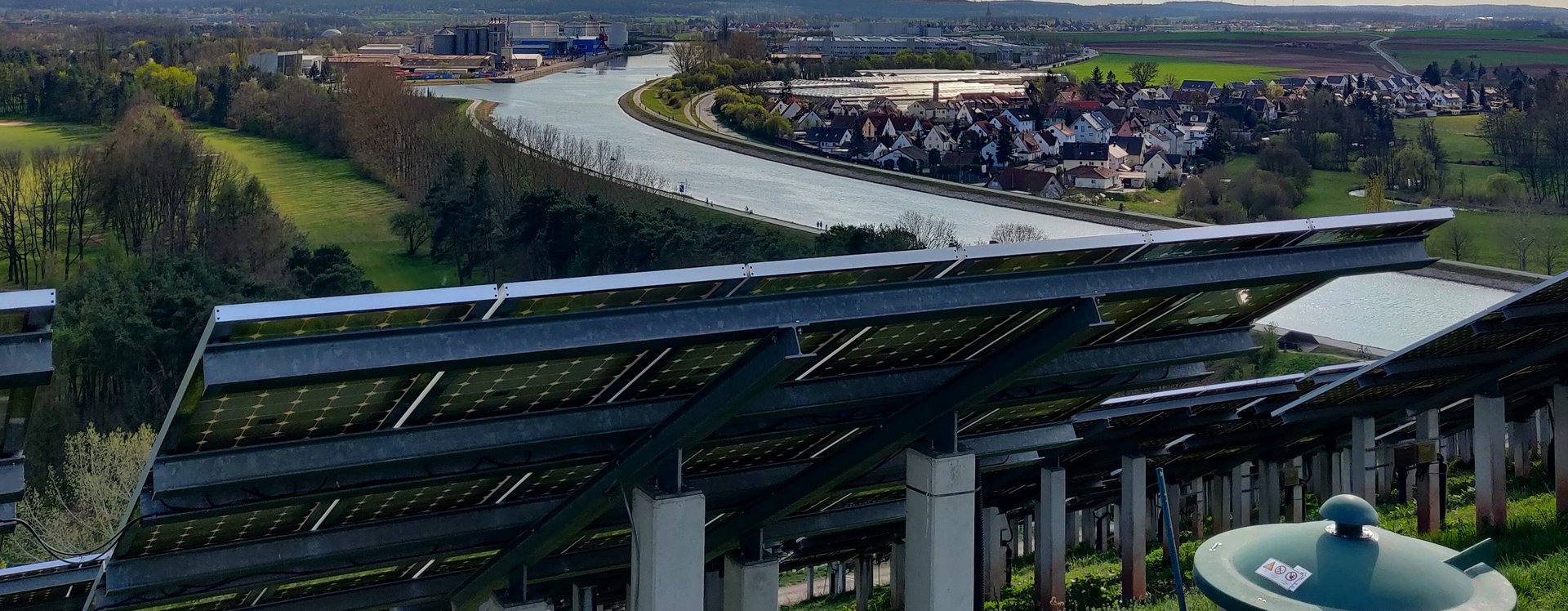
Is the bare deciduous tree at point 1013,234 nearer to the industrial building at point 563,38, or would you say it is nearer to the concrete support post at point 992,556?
the concrete support post at point 992,556

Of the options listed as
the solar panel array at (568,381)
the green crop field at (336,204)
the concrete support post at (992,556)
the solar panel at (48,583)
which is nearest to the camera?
the solar panel array at (568,381)

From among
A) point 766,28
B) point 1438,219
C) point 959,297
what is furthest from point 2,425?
point 766,28

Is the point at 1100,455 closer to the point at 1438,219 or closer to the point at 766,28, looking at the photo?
the point at 1438,219

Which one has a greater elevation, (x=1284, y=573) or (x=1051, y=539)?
(x=1284, y=573)

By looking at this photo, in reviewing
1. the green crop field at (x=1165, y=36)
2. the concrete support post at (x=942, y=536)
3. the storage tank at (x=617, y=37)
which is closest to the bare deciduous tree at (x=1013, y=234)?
the concrete support post at (x=942, y=536)

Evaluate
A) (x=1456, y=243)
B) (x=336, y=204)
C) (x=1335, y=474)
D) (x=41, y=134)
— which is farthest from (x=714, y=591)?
(x=41, y=134)

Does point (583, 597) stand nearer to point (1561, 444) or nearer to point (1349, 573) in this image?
point (1349, 573)
